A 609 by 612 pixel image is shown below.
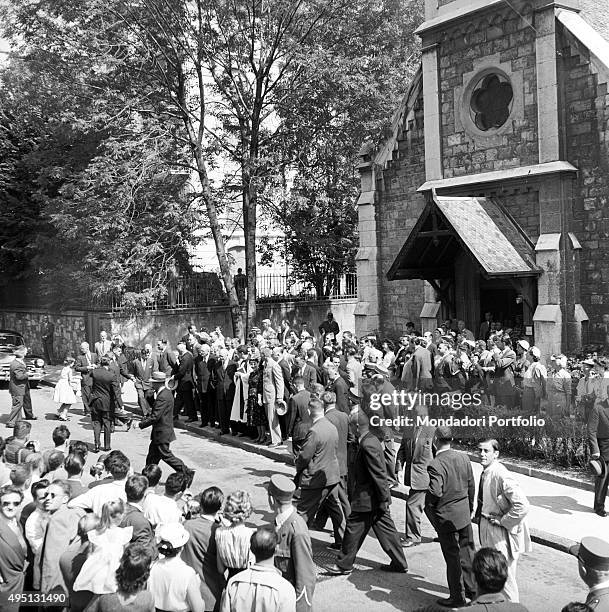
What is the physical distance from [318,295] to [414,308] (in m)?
9.11

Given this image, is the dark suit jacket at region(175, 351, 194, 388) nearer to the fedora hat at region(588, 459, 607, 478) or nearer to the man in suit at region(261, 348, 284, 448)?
the man in suit at region(261, 348, 284, 448)

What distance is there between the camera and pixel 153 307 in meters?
24.8

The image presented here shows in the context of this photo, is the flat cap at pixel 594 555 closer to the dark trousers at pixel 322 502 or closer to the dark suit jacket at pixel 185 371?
the dark trousers at pixel 322 502

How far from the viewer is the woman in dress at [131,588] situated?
171 inches

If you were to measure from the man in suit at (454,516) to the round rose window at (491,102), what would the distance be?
13.2 meters

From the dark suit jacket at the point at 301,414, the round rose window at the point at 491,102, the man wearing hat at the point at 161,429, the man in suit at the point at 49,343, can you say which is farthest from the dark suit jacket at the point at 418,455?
the man in suit at the point at 49,343

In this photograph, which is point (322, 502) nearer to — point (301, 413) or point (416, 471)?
point (416, 471)

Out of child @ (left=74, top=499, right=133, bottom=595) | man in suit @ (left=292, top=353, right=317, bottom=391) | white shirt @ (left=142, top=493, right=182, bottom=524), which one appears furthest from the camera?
man in suit @ (left=292, top=353, right=317, bottom=391)

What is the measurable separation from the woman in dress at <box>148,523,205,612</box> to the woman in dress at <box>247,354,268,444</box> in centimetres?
866

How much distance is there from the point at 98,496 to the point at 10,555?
0.87 m

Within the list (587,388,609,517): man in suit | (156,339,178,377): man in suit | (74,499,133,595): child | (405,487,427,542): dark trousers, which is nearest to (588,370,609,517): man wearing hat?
(587,388,609,517): man in suit

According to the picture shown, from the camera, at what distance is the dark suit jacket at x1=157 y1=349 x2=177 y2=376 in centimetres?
1647

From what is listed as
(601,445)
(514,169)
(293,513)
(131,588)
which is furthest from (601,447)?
(514,169)

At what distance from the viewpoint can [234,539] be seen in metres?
5.22
